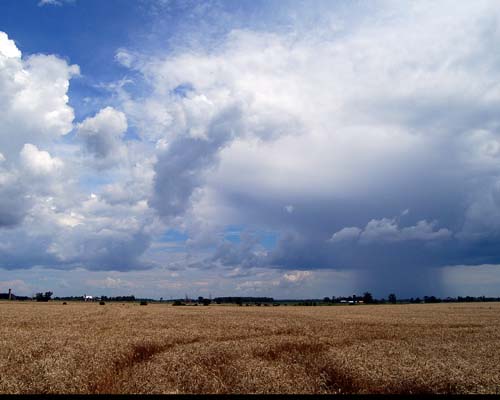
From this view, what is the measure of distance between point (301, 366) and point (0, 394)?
978 cm

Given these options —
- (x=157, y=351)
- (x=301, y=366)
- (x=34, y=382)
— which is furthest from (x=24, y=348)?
(x=301, y=366)

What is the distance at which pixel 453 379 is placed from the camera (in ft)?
41.2

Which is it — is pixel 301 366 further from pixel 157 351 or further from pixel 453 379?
pixel 157 351

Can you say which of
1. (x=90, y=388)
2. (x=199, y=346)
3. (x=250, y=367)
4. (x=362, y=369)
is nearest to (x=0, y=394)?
(x=90, y=388)

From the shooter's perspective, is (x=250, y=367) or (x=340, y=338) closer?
(x=250, y=367)

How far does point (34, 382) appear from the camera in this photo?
11609mm

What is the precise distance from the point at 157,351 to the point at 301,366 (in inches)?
291
